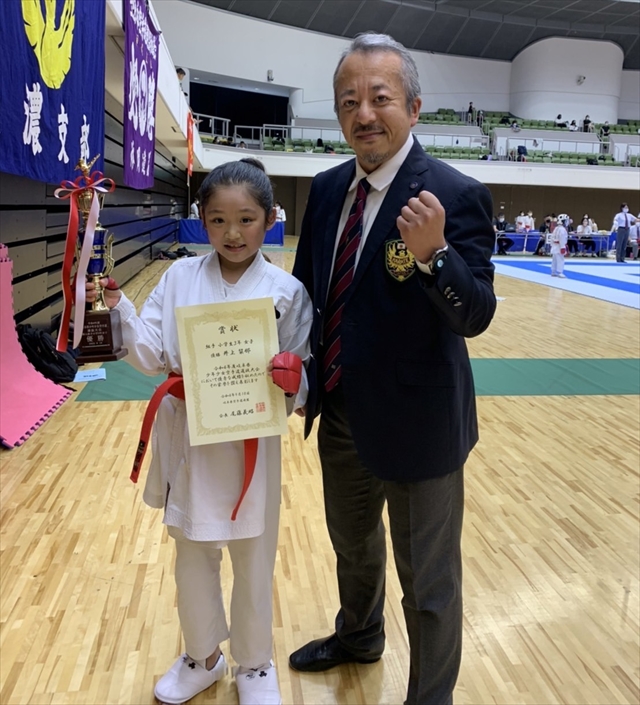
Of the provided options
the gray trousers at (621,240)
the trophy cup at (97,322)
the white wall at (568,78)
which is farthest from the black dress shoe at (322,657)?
the white wall at (568,78)

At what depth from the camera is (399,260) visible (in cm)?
139

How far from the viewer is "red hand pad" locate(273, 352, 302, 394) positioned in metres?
1.45

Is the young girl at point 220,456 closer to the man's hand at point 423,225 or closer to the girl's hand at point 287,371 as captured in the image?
the girl's hand at point 287,371

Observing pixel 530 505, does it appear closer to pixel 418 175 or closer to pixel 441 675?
pixel 441 675

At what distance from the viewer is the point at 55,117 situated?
11.2 feet

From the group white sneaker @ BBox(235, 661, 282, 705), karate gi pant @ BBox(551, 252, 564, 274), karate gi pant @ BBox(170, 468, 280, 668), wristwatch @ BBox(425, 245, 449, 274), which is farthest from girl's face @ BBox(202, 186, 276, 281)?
karate gi pant @ BBox(551, 252, 564, 274)

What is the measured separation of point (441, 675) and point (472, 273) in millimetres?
1013

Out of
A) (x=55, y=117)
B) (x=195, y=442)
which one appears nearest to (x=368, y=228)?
(x=195, y=442)

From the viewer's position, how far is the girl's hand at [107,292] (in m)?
1.44

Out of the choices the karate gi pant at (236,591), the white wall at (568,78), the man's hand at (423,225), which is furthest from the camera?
the white wall at (568,78)

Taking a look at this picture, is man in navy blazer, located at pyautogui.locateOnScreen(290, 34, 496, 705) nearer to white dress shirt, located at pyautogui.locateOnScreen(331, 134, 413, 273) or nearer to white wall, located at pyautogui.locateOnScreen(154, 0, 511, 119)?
white dress shirt, located at pyautogui.locateOnScreen(331, 134, 413, 273)

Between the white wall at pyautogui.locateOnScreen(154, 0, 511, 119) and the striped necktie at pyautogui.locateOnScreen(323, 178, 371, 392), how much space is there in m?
21.6

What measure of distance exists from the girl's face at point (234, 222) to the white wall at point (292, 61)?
21.6 meters

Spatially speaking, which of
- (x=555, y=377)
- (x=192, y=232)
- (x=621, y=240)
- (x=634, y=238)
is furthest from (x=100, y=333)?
(x=634, y=238)
